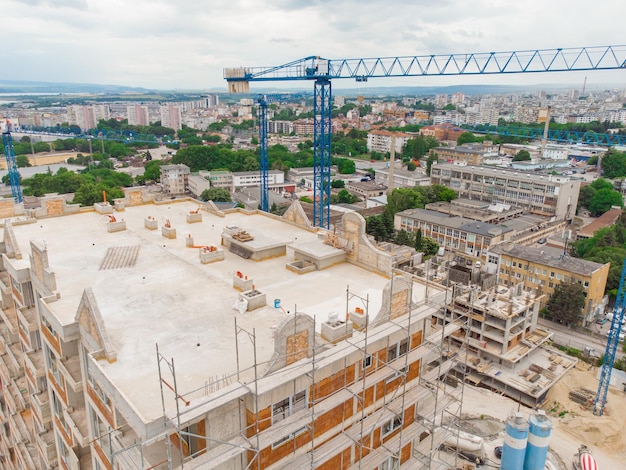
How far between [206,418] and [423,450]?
12429mm

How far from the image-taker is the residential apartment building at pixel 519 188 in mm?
102188

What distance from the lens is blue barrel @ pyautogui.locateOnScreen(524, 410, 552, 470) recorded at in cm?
3634

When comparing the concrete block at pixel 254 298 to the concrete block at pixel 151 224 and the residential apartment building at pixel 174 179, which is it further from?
the residential apartment building at pixel 174 179

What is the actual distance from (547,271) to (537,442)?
3261 centimetres

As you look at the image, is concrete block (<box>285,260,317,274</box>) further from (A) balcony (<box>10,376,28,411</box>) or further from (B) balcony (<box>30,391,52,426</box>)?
(A) balcony (<box>10,376,28,411</box>)

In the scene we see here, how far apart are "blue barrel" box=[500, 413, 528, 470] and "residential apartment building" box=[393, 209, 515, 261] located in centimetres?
4054

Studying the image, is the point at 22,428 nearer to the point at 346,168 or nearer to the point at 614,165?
the point at 346,168

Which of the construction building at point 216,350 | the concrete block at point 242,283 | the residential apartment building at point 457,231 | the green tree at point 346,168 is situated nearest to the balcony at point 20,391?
the construction building at point 216,350

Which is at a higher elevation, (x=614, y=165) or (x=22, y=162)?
(x=614, y=165)

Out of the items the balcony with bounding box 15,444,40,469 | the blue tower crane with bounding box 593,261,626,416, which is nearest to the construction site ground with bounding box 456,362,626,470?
the blue tower crane with bounding box 593,261,626,416

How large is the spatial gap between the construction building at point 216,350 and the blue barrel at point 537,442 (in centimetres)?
1724

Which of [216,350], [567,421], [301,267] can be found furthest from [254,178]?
[216,350]

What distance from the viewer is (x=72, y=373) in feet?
64.3

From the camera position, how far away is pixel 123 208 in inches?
1410
